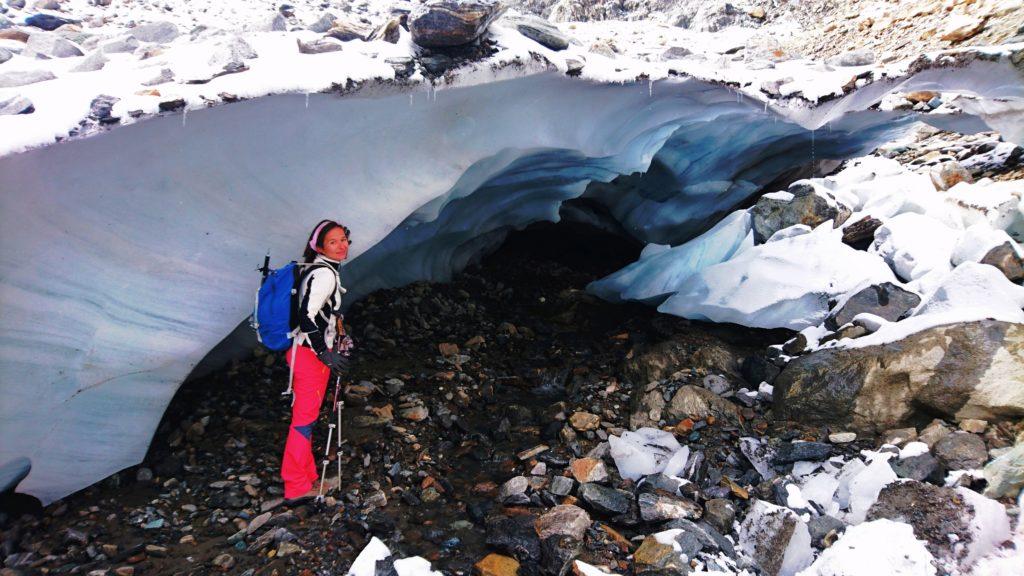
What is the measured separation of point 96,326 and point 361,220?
1.55m

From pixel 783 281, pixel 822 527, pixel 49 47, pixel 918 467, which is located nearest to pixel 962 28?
pixel 783 281

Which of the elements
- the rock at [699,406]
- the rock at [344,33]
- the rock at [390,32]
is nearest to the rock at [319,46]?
the rock at [344,33]

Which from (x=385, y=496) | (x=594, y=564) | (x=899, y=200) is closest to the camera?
(x=594, y=564)

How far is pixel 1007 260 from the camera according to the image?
3959 millimetres

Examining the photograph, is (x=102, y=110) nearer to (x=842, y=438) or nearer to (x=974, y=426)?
(x=842, y=438)

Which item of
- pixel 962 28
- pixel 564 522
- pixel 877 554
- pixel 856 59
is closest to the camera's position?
pixel 877 554

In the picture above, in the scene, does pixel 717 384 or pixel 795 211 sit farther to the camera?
pixel 795 211

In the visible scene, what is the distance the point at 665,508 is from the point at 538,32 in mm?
3148

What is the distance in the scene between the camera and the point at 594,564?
2672 mm

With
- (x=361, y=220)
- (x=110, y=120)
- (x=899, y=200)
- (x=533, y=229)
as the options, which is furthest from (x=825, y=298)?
(x=110, y=120)

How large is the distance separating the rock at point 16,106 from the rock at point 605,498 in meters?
3.18

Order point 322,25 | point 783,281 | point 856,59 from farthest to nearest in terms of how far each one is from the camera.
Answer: point 783,281 < point 856,59 < point 322,25

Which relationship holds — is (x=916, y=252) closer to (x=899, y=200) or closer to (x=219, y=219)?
(x=899, y=200)

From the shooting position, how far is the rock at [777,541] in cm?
261
